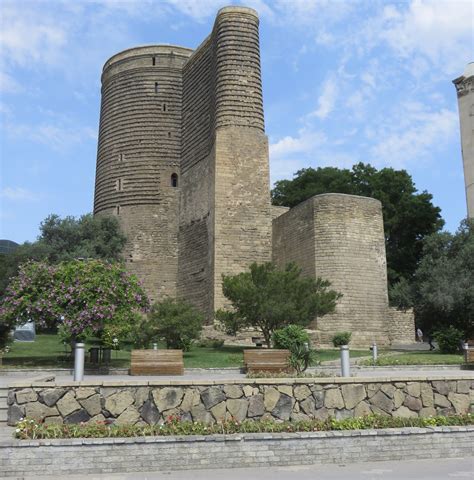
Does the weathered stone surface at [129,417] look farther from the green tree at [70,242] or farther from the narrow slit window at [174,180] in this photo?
the narrow slit window at [174,180]

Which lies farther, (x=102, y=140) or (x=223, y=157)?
(x=102, y=140)

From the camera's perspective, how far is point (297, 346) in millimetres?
11008

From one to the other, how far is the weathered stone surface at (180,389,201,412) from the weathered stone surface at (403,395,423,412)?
2.41 meters

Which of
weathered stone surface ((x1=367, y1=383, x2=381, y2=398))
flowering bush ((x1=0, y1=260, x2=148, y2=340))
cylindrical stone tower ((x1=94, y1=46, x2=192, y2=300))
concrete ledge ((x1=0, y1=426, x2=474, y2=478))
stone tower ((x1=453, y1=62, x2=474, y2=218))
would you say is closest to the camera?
concrete ledge ((x1=0, y1=426, x2=474, y2=478))

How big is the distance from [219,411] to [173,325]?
355 inches

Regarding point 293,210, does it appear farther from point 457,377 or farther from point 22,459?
point 22,459

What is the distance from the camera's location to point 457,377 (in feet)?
23.2

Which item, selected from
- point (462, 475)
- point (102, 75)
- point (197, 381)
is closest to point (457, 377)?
point (462, 475)

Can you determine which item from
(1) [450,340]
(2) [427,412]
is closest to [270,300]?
(1) [450,340]

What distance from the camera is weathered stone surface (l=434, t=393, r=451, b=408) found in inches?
274

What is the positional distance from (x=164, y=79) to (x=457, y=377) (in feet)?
87.2

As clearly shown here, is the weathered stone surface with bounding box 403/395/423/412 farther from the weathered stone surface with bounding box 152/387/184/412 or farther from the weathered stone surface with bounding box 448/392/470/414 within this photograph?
the weathered stone surface with bounding box 152/387/184/412

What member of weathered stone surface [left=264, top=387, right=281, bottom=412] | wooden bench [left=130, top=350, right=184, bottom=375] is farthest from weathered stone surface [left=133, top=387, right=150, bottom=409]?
wooden bench [left=130, top=350, right=184, bottom=375]

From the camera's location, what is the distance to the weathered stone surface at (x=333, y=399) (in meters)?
6.67
